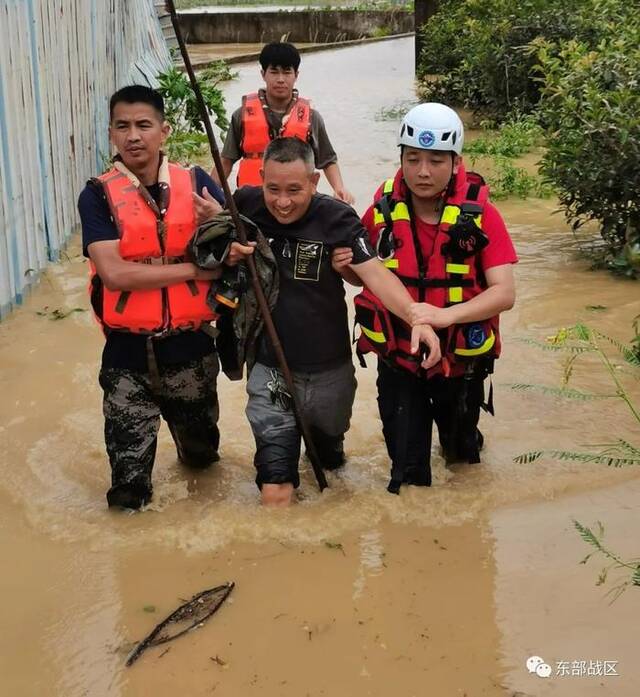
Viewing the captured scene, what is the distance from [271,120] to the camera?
6.75 m

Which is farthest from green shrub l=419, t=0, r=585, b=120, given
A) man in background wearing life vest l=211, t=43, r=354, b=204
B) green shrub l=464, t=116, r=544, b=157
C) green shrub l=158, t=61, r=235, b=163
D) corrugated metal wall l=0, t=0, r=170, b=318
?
man in background wearing life vest l=211, t=43, r=354, b=204

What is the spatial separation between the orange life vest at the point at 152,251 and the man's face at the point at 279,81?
2726mm

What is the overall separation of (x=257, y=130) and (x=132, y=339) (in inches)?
114

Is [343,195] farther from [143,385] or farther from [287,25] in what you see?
[287,25]

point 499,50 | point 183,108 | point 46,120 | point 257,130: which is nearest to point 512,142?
point 499,50

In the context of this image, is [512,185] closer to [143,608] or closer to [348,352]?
[348,352]

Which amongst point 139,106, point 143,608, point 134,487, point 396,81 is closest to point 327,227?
point 139,106

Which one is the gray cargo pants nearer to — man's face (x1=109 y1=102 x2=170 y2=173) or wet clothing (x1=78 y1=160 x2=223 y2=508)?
wet clothing (x1=78 y1=160 x2=223 y2=508)

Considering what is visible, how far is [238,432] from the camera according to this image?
17.6 ft

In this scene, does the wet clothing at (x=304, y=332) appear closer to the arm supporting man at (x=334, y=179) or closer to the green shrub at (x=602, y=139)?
the arm supporting man at (x=334, y=179)

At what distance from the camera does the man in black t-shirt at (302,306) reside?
4062 millimetres

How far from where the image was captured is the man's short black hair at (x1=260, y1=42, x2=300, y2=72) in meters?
6.57

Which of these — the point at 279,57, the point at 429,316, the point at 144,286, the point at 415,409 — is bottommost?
the point at 415,409

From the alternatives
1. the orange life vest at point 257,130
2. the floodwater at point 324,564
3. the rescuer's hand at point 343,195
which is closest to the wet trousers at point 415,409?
the floodwater at point 324,564
